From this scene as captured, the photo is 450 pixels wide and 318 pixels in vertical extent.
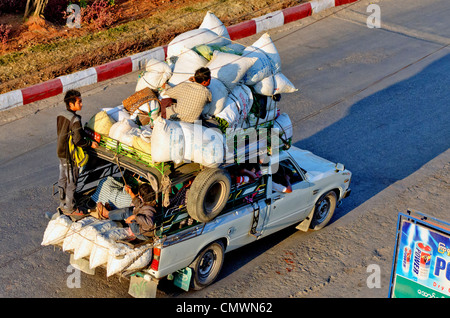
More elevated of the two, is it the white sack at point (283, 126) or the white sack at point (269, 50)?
the white sack at point (269, 50)

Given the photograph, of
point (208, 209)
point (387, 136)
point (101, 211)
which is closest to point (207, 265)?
point (208, 209)

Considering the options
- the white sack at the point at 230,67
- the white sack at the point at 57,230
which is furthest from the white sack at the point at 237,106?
the white sack at the point at 57,230

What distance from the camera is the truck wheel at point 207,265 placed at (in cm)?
834

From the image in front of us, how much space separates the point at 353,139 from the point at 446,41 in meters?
6.44

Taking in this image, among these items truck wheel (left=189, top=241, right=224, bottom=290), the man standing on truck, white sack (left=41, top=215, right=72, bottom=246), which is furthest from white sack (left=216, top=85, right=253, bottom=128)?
white sack (left=41, top=215, right=72, bottom=246)

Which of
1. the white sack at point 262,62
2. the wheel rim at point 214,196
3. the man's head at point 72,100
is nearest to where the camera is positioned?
the wheel rim at point 214,196

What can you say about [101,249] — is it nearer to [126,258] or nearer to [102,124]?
[126,258]

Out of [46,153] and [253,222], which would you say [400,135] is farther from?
[46,153]

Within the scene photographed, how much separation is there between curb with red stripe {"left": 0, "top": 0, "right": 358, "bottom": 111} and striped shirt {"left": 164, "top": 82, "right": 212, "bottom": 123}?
6.21 m

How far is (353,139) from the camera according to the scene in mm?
13078

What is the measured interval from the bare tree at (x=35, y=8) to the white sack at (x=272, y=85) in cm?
855

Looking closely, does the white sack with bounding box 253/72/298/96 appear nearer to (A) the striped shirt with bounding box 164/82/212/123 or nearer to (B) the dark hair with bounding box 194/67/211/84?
(B) the dark hair with bounding box 194/67/211/84

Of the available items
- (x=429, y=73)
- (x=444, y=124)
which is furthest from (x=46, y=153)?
(x=429, y=73)

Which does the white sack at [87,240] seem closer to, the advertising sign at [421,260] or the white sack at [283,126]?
the white sack at [283,126]
